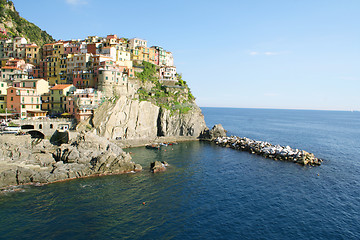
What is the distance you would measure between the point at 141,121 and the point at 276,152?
46.0m

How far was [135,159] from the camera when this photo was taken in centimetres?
6316

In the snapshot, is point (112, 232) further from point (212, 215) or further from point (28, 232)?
point (212, 215)

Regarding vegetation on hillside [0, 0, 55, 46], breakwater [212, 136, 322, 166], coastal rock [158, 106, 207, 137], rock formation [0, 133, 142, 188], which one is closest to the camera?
rock formation [0, 133, 142, 188]

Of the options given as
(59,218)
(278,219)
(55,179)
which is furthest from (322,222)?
(55,179)

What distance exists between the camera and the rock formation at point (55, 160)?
149ft

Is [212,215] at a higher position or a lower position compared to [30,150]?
lower

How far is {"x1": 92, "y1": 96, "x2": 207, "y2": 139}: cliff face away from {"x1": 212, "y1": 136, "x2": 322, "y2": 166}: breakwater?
14.9 m

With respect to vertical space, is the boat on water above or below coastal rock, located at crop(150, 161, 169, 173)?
above

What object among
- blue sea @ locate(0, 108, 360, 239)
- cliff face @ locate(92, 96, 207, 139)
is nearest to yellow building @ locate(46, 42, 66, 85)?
cliff face @ locate(92, 96, 207, 139)

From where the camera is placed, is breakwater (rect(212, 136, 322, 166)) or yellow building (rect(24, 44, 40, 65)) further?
yellow building (rect(24, 44, 40, 65))

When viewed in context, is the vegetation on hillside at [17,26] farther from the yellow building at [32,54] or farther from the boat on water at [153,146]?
the boat on water at [153,146]

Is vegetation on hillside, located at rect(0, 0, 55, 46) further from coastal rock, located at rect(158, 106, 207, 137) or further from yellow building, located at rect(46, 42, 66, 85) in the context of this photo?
coastal rock, located at rect(158, 106, 207, 137)

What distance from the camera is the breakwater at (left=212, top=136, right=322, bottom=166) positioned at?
212 feet

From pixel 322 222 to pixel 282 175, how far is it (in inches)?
771
